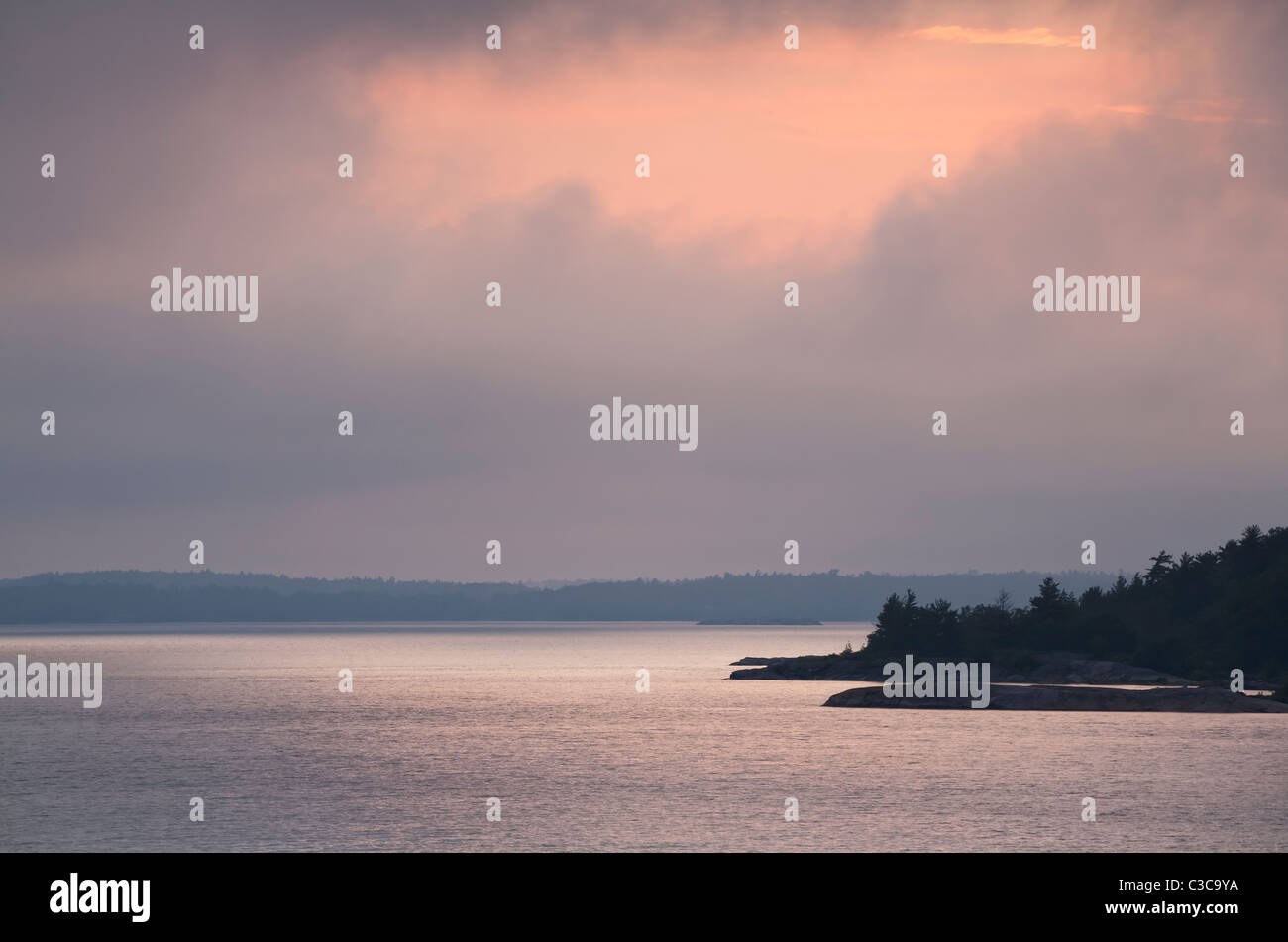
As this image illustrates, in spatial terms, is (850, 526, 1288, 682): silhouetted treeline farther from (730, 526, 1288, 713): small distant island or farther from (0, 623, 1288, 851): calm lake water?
(0, 623, 1288, 851): calm lake water

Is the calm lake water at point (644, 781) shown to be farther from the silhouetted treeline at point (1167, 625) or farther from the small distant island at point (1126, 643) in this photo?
the silhouetted treeline at point (1167, 625)

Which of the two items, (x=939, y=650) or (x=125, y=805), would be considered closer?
(x=125, y=805)

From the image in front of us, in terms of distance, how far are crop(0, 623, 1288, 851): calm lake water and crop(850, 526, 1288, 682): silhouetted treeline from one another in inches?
956

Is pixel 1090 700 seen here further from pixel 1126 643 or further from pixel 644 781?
pixel 644 781

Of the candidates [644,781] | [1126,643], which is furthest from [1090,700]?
[644,781]

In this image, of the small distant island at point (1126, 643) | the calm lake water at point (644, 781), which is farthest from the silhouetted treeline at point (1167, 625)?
the calm lake water at point (644, 781)

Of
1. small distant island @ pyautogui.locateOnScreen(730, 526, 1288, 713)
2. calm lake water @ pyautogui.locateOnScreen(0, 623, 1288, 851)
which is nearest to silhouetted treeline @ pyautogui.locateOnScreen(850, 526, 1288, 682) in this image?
small distant island @ pyautogui.locateOnScreen(730, 526, 1288, 713)

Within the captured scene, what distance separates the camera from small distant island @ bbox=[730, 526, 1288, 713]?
165 meters
